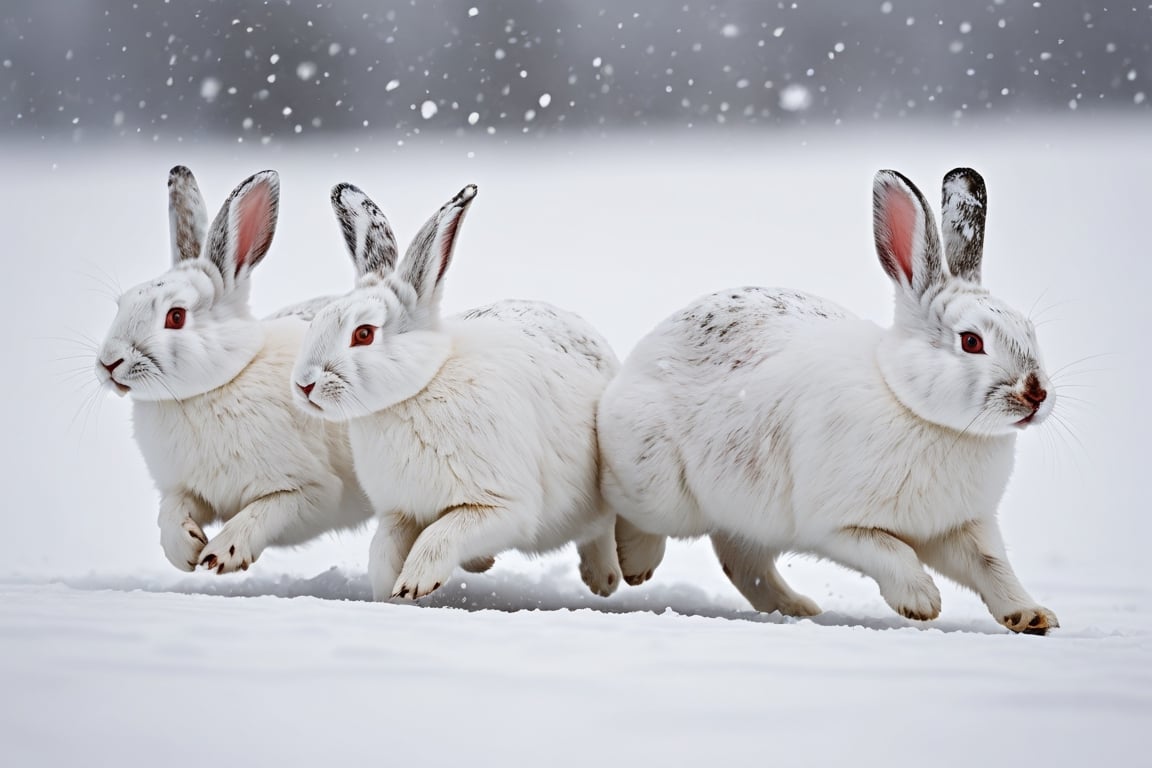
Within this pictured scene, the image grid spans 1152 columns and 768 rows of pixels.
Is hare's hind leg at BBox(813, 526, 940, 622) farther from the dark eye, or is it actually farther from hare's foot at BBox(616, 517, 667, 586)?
hare's foot at BBox(616, 517, 667, 586)

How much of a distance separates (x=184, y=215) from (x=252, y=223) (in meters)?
0.18

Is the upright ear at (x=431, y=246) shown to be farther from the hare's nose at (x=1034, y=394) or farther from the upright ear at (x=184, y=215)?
the hare's nose at (x=1034, y=394)

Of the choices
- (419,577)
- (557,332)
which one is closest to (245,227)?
(557,332)

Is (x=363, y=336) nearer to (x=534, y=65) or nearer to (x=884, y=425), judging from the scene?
(x=884, y=425)

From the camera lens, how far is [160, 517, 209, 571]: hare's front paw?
284cm

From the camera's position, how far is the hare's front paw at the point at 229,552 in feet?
9.01

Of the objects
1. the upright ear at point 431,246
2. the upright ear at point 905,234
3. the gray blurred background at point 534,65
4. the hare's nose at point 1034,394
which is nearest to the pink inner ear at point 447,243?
the upright ear at point 431,246

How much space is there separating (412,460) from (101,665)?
1.02 metres

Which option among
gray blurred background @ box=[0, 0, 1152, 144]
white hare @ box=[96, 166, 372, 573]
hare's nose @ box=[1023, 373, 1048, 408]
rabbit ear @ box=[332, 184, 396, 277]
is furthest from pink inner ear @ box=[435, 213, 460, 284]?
hare's nose @ box=[1023, 373, 1048, 408]

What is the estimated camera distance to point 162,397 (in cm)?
291

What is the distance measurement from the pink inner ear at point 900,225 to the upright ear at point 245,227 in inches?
60.1

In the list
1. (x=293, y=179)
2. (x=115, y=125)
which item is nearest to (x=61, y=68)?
(x=115, y=125)

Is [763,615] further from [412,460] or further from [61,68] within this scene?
[61,68]

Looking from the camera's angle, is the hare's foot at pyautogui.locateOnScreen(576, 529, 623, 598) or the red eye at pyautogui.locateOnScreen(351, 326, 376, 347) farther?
the hare's foot at pyautogui.locateOnScreen(576, 529, 623, 598)
